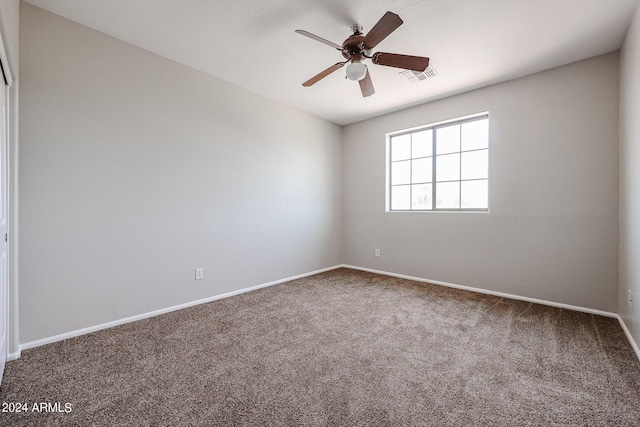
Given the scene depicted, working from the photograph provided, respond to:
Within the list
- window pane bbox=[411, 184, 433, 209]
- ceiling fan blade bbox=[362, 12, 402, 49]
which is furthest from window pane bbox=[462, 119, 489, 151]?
ceiling fan blade bbox=[362, 12, 402, 49]

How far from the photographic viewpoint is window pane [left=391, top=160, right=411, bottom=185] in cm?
414

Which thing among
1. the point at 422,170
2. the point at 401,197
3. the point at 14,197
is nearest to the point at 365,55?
the point at 422,170

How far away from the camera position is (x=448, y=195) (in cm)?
369

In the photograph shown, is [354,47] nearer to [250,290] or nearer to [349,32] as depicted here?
[349,32]

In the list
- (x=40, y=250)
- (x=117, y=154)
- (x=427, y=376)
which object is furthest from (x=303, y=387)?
(x=117, y=154)

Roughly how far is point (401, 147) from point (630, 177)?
99.2 inches

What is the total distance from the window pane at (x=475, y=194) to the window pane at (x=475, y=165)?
9cm

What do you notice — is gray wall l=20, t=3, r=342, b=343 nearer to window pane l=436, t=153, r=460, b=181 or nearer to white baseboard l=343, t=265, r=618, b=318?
white baseboard l=343, t=265, r=618, b=318

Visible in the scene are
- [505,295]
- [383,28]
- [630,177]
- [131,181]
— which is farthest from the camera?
[505,295]

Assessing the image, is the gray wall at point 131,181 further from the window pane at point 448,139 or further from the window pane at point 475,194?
the window pane at point 475,194

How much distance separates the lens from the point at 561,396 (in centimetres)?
146

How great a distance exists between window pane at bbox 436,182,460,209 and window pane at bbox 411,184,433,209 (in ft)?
0.43

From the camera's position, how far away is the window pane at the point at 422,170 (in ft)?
12.8

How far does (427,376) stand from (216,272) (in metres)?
2.36
